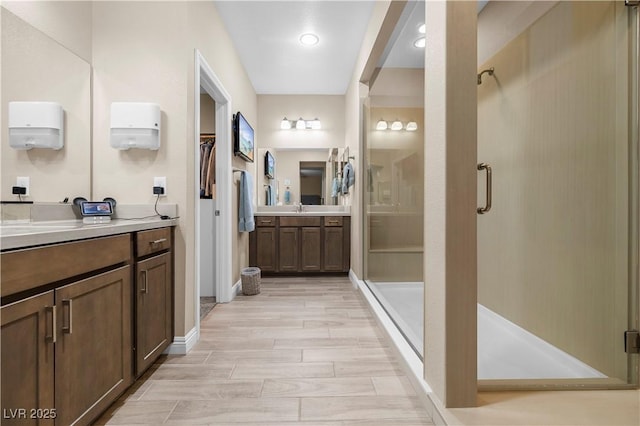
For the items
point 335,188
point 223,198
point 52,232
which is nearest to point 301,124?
point 335,188

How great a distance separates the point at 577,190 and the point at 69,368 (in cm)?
258

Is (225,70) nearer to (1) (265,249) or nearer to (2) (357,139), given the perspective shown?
(2) (357,139)

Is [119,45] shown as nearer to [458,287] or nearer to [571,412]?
[458,287]

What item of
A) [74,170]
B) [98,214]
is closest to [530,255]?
[98,214]

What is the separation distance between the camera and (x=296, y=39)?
3.17 m

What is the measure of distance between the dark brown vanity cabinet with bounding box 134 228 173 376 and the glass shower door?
5.63ft

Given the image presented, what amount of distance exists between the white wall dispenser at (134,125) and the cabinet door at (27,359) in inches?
45.3

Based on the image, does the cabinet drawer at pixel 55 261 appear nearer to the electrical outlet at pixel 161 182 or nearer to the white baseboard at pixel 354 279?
the electrical outlet at pixel 161 182

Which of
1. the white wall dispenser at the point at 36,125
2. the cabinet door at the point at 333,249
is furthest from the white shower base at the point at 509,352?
the white wall dispenser at the point at 36,125

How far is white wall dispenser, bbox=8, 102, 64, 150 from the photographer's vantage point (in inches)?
60.2

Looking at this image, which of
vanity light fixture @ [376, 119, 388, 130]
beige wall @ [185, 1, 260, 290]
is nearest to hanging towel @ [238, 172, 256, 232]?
beige wall @ [185, 1, 260, 290]

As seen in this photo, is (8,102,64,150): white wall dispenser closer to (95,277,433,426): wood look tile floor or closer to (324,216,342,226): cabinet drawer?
(95,277,433,426): wood look tile floor

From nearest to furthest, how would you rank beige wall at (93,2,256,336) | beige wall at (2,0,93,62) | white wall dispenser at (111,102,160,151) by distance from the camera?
beige wall at (2,0,93,62) → white wall dispenser at (111,102,160,151) → beige wall at (93,2,256,336)

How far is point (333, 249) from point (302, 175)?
1232 mm
